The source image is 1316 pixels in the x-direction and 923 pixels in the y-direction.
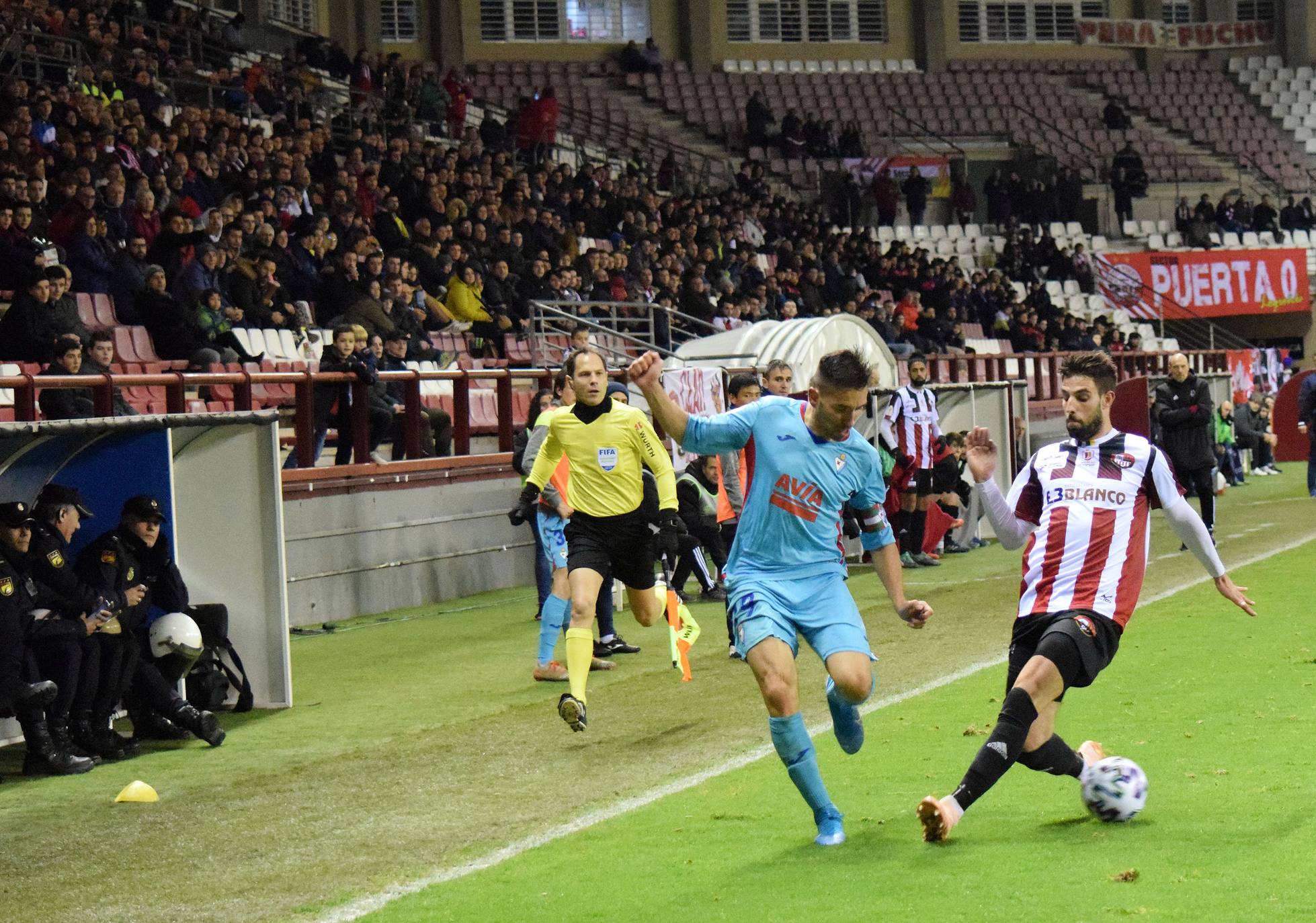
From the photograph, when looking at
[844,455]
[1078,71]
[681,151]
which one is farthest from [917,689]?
[1078,71]

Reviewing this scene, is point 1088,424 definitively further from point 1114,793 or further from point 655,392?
point 655,392

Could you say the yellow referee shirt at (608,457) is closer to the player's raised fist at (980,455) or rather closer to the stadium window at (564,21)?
the player's raised fist at (980,455)

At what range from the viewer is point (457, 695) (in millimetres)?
10727

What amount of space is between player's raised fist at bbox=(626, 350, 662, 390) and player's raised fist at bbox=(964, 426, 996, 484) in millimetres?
1155

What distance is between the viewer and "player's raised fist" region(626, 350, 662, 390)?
19.4ft

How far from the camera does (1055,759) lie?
6500 millimetres

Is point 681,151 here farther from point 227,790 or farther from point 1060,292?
point 227,790

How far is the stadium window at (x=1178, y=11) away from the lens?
49531mm

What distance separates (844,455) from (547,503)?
4.92 meters

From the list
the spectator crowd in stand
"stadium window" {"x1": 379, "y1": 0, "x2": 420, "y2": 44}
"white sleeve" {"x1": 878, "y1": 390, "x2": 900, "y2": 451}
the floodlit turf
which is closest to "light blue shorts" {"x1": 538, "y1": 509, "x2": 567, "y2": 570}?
the floodlit turf

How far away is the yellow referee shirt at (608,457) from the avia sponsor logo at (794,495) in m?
3.29

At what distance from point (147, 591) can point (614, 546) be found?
8.31ft

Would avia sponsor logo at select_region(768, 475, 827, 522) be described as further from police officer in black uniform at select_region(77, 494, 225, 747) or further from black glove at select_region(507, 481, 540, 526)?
black glove at select_region(507, 481, 540, 526)

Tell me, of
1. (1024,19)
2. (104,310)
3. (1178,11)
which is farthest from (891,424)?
(1178,11)
